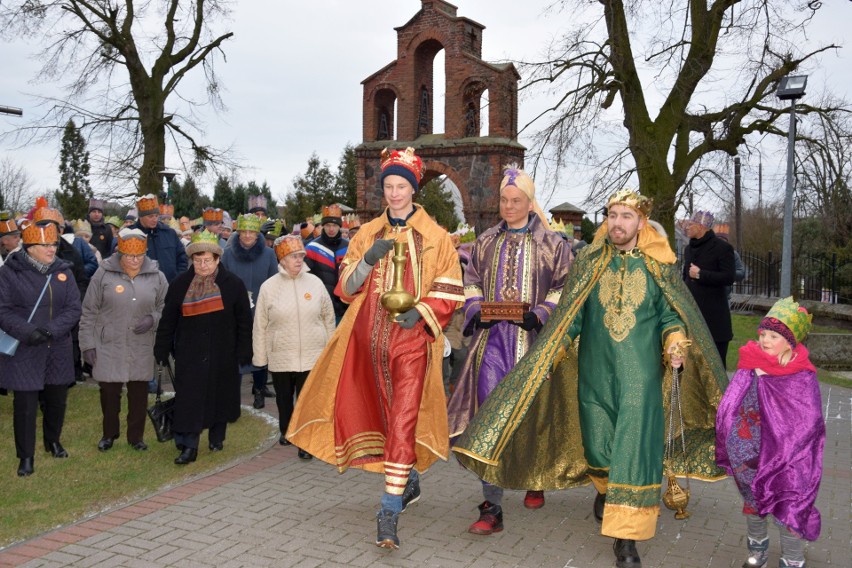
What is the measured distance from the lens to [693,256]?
9750 millimetres

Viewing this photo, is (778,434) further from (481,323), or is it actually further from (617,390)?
(481,323)

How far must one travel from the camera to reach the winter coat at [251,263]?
1017cm

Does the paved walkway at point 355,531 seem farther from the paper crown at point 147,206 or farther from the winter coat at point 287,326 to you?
the paper crown at point 147,206

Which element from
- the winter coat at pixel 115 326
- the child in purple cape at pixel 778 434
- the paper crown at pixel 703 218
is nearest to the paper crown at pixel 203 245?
the winter coat at pixel 115 326

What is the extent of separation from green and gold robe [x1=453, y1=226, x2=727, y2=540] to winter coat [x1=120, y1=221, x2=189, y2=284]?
20.6 ft

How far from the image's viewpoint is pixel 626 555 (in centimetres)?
516

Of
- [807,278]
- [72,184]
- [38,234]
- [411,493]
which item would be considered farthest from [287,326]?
[72,184]

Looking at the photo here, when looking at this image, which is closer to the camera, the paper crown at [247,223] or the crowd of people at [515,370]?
the crowd of people at [515,370]

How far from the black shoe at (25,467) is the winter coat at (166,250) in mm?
3915

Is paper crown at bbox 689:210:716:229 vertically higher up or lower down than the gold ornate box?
higher up

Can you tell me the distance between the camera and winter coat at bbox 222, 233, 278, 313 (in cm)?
1017

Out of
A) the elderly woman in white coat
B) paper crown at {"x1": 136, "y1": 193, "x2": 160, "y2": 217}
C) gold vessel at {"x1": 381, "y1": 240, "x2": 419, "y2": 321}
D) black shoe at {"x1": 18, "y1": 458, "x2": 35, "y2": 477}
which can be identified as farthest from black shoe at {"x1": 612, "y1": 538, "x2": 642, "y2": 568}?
paper crown at {"x1": 136, "y1": 193, "x2": 160, "y2": 217}

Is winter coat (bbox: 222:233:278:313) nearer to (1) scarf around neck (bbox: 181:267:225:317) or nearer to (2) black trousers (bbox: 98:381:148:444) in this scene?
(2) black trousers (bbox: 98:381:148:444)

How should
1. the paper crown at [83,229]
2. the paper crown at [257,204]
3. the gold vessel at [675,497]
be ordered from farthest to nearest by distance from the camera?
1. the paper crown at [257,204]
2. the paper crown at [83,229]
3. the gold vessel at [675,497]
